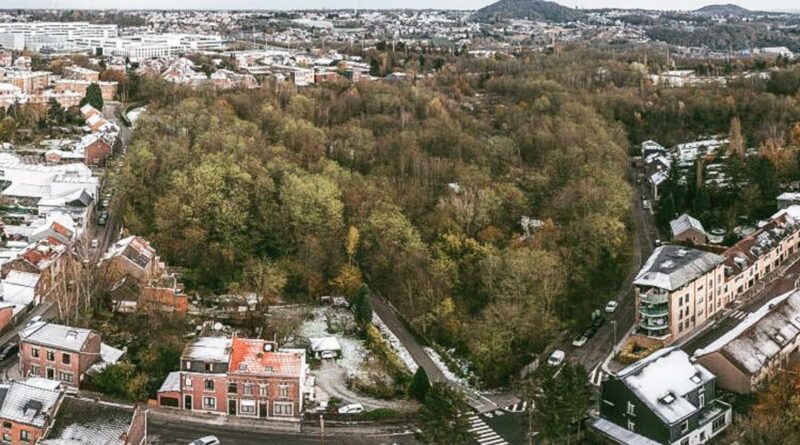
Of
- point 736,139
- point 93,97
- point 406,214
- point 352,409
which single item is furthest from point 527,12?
point 352,409

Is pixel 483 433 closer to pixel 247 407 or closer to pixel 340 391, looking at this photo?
pixel 340 391

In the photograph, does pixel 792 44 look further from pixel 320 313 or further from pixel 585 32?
pixel 320 313

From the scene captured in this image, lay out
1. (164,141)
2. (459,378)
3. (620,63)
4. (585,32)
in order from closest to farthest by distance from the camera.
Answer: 1. (459,378)
2. (164,141)
3. (620,63)
4. (585,32)

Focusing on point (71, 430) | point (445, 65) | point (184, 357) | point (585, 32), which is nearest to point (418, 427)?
point (184, 357)

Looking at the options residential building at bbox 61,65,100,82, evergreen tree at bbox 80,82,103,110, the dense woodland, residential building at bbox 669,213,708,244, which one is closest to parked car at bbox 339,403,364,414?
the dense woodland

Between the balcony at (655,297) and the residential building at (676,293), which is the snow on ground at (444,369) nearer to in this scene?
the residential building at (676,293)
